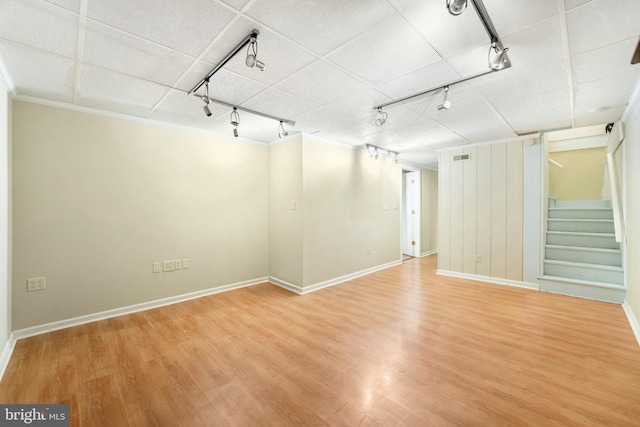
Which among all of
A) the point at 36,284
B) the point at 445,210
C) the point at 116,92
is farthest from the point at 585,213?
the point at 36,284

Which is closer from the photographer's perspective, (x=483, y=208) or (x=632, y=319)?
(x=632, y=319)

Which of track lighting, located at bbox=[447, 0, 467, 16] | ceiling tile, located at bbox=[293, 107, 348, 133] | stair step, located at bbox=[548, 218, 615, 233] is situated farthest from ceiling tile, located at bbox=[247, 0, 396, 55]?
stair step, located at bbox=[548, 218, 615, 233]

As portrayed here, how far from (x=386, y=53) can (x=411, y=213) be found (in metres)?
5.80

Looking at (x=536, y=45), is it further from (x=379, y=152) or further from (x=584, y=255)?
(x=584, y=255)

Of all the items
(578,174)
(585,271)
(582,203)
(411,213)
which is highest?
(578,174)

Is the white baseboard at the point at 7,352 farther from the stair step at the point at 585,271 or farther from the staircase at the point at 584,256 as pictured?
the stair step at the point at 585,271

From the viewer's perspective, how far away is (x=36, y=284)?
2.75 m

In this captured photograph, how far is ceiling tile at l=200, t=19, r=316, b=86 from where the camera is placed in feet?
5.64

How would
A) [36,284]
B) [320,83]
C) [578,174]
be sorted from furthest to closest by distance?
[578,174] < [36,284] < [320,83]

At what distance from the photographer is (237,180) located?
14.1 ft

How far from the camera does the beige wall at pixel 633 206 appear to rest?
8.64ft

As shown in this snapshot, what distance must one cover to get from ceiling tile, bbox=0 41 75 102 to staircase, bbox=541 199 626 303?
Result: 6375 millimetres

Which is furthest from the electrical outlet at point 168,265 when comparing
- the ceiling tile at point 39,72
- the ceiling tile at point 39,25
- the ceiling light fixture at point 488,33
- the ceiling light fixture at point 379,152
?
the ceiling light fixture at point 488,33

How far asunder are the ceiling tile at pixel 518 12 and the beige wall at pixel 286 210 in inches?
112
